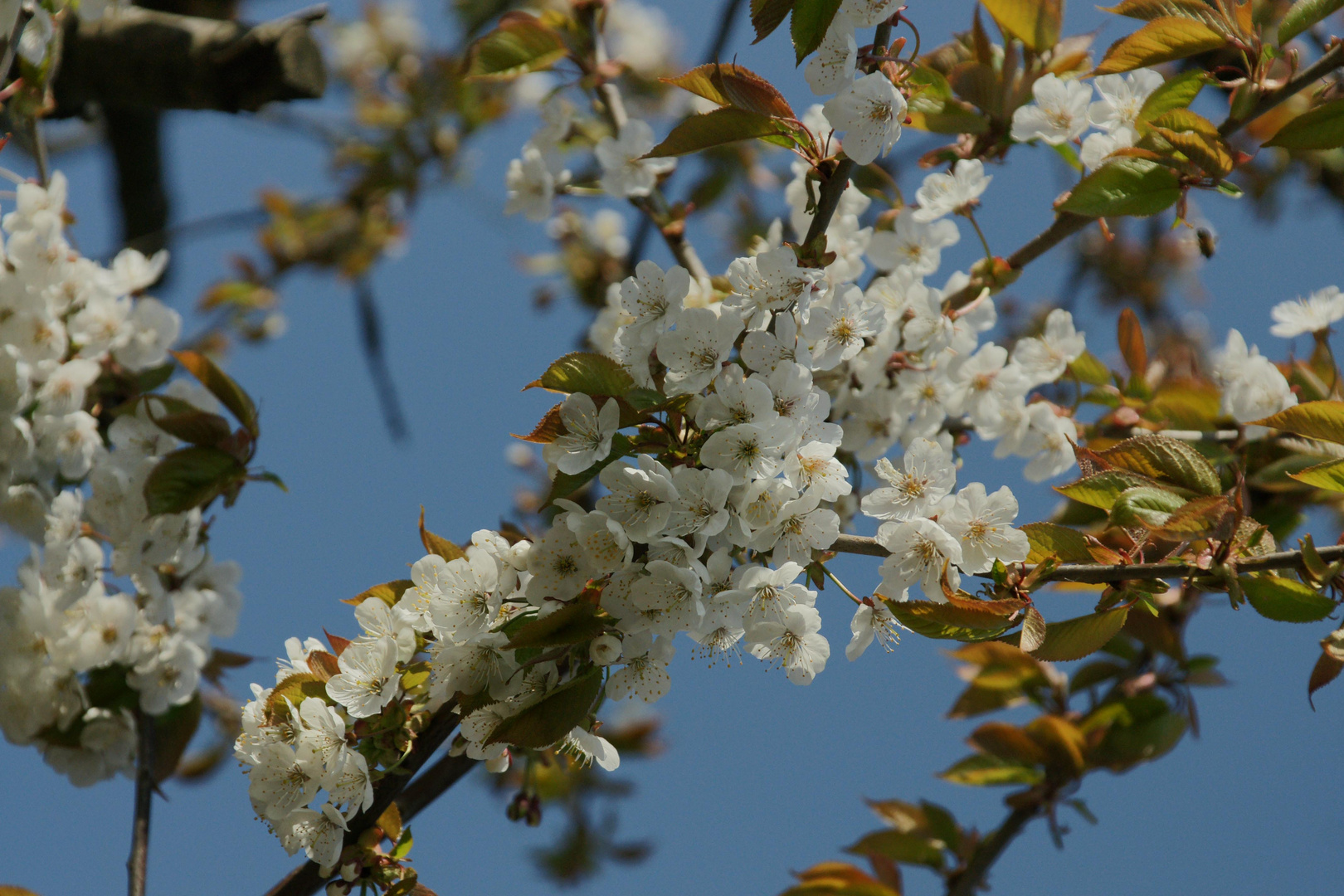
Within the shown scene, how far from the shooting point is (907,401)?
1.30 meters

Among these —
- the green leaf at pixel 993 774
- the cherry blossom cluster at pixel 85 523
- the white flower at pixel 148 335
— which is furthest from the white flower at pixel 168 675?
the green leaf at pixel 993 774

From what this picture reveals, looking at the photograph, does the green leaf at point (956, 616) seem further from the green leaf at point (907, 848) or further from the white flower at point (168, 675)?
the white flower at point (168, 675)

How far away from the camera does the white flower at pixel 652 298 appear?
929 mm

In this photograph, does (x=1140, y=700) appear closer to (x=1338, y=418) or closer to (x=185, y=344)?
(x=1338, y=418)

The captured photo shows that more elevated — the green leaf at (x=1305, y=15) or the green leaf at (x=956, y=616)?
the green leaf at (x=1305, y=15)

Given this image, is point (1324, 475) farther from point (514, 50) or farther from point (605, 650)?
point (514, 50)

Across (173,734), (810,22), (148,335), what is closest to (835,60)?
(810,22)

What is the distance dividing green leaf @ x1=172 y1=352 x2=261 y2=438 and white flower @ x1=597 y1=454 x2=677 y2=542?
0.67m

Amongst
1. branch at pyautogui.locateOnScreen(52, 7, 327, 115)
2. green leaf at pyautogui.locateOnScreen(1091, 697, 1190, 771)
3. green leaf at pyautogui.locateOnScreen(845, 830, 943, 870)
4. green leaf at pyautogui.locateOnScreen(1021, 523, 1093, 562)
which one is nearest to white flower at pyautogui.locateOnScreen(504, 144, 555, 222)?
branch at pyautogui.locateOnScreen(52, 7, 327, 115)

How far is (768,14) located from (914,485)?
0.47m

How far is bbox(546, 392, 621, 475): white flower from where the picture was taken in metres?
0.85

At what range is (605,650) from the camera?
33.9 inches

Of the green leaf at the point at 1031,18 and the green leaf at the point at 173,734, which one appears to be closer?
the green leaf at the point at 1031,18

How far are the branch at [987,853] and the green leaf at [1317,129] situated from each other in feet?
3.46
